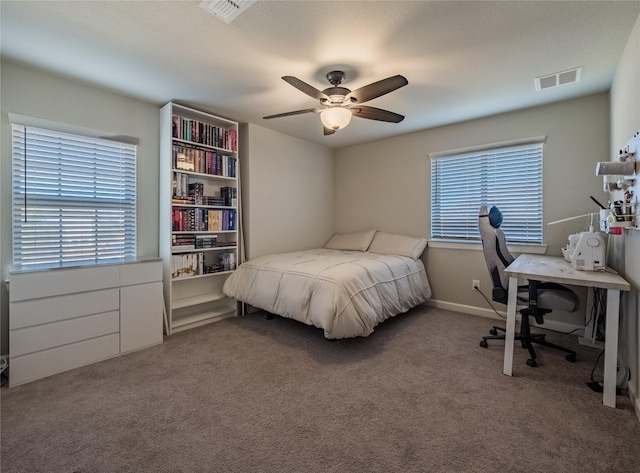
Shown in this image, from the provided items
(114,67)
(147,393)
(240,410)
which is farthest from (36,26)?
(240,410)

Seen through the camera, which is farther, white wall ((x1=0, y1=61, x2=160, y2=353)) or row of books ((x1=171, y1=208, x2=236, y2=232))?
row of books ((x1=171, y1=208, x2=236, y2=232))

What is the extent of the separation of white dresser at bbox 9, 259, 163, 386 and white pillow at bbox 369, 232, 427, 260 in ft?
8.79

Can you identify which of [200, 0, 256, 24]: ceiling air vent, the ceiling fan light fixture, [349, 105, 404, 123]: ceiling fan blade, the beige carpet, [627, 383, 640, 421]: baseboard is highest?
[200, 0, 256, 24]: ceiling air vent

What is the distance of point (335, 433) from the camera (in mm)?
1527

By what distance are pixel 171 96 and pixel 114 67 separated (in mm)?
571

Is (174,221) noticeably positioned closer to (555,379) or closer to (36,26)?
(36,26)

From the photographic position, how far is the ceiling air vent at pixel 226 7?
1.61 m

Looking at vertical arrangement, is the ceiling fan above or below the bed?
above

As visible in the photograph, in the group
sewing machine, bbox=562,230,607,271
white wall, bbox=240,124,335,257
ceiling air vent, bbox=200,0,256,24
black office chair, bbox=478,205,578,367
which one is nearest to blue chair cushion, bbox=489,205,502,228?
black office chair, bbox=478,205,578,367

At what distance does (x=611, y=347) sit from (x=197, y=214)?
→ 353 cm

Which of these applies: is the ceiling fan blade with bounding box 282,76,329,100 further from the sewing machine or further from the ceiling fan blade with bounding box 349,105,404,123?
the sewing machine

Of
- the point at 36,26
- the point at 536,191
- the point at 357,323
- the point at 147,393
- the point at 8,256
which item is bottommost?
the point at 147,393

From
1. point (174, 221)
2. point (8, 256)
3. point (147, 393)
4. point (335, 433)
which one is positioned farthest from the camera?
point (174, 221)

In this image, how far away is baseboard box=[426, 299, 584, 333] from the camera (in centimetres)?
290
